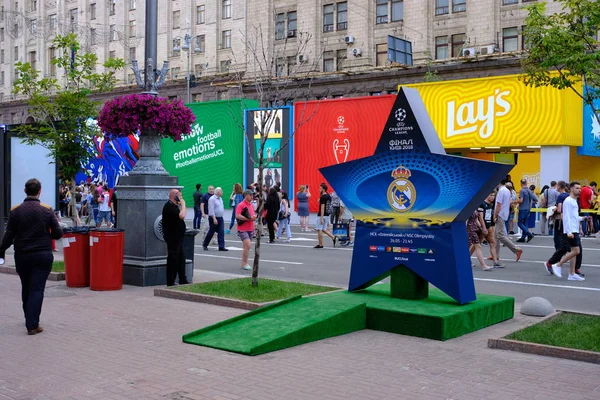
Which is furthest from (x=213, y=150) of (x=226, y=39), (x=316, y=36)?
(x=226, y=39)

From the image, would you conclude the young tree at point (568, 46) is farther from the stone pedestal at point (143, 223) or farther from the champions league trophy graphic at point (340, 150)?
the champions league trophy graphic at point (340, 150)

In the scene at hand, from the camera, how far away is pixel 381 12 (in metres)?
48.8

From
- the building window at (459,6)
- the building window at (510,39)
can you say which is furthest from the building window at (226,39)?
the building window at (510,39)

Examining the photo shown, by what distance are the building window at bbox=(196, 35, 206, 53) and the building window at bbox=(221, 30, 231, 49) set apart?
1.86 meters

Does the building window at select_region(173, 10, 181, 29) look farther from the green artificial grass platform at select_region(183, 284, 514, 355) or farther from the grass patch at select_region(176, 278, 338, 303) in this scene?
the green artificial grass platform at select_region(183, 284, 514, 355)

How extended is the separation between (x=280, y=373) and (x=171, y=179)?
7.21 metres

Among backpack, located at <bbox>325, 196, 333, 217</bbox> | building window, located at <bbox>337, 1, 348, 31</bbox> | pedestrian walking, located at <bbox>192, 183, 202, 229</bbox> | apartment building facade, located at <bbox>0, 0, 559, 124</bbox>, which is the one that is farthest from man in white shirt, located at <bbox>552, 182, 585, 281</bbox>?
building window, located at <bbox>337, 1, 348, 31</bbox>

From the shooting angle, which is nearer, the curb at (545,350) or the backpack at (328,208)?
the curb at (545,350)

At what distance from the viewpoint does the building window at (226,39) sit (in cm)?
5734

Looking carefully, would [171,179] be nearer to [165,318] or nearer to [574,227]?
[165,318]

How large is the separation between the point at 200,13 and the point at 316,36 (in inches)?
506

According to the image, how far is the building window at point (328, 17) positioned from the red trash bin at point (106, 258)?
134 ft

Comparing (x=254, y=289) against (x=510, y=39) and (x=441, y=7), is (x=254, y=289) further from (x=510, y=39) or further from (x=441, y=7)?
(x=441, y=7)

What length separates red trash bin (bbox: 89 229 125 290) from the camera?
Answer: 1230 centimetres
